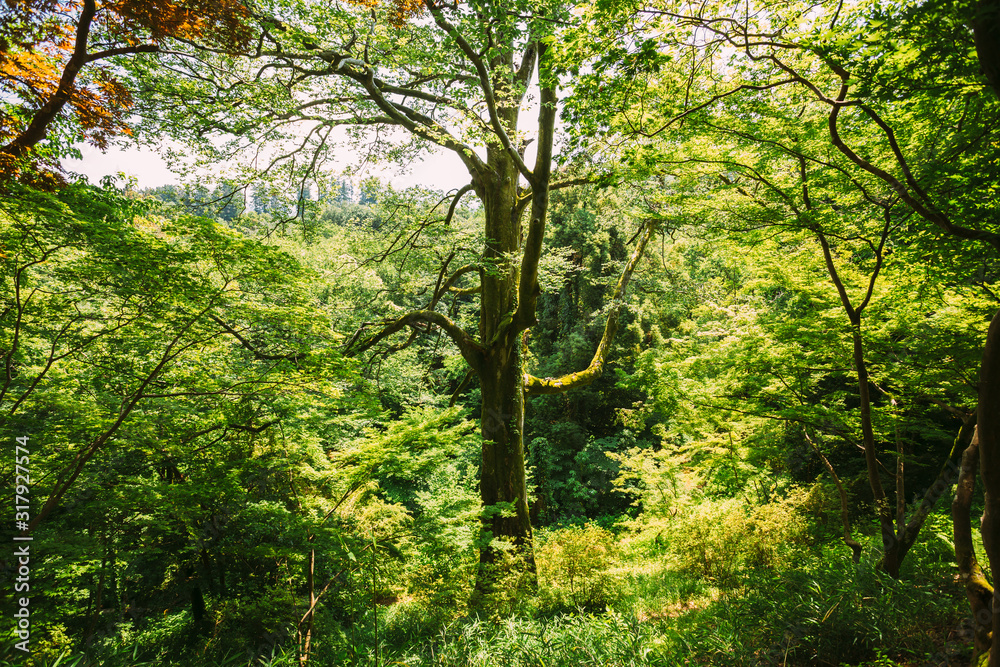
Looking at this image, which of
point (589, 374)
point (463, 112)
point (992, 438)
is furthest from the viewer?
point (589, 374)

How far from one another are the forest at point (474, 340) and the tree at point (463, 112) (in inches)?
2.4

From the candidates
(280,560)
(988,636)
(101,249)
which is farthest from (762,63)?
(280,560)

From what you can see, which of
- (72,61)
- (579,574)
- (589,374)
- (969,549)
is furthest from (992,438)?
(72,61)

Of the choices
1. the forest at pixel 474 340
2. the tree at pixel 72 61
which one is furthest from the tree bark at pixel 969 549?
the tree at pixel 72 61

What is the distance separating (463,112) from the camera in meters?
4.98

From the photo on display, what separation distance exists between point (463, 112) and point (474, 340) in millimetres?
3082

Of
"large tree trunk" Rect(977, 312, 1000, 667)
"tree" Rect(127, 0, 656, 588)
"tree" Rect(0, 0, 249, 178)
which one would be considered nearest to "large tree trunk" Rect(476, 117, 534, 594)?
"tree" Rect(127, 0, 656, 588)

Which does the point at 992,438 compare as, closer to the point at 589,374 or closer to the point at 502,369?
the point at 502,369

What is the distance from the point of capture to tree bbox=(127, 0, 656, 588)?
4363 mm

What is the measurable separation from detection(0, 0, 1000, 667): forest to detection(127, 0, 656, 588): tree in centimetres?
6

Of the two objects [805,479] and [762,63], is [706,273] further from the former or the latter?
[762,63]

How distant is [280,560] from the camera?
5164 millimetres

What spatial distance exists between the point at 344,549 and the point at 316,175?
545 centimetres

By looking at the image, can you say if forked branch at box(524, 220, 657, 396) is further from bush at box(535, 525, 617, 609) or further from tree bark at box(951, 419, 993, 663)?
tree bark at box(951, 419, 993, 663)
